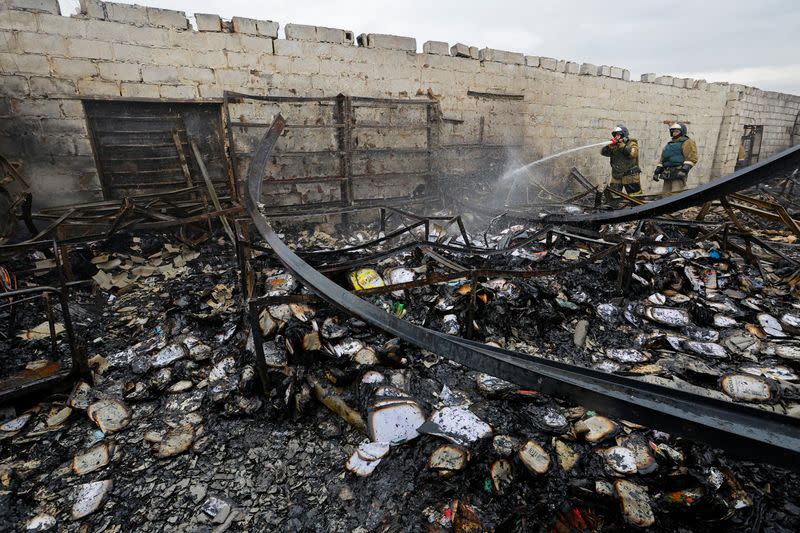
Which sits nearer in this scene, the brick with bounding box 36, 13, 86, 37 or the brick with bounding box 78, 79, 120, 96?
the brick with bounding box 36, 13, 86, 37

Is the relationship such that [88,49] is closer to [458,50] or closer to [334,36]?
[334,36]

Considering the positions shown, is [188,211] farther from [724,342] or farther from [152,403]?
[724,342]

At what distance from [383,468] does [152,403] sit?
170 cm

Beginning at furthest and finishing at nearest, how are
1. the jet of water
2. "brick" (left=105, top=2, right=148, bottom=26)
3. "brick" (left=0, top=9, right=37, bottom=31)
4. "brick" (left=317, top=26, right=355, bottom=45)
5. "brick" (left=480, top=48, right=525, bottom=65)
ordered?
the jet of water → "brick" (left=480, top=48, right=525, bottom=65) → "brick" (left=317, top=26, right=355, bottom=45) → "brick" (left=105, top=2, right=148, bottom=26) → "brick" (left=0, top=9, right=37, bottom=31)

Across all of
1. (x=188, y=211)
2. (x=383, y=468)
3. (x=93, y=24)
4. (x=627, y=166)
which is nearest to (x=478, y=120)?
(x=627, y=166)

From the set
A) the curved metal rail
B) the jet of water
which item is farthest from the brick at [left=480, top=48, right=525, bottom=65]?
the curved metal rail

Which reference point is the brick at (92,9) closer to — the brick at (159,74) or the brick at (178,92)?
the brick at (159,74)

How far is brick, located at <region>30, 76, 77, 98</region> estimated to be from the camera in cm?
477

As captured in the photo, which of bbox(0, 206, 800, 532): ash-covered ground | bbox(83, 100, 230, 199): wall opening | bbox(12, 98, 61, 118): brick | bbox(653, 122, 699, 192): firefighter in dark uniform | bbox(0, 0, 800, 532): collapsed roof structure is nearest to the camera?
bbox(0, 0, 800, 532): collapsed roof structure

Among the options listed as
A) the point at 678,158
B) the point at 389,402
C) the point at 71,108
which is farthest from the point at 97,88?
the point at 678,158

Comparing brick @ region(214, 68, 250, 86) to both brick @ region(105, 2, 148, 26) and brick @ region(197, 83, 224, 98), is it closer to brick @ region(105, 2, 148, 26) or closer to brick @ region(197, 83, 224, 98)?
brick @ region(197, 83, 224, 98)

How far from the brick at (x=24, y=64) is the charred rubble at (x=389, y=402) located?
2.70 metres

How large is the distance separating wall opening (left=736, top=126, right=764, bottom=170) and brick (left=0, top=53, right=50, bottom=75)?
18472 millimetres

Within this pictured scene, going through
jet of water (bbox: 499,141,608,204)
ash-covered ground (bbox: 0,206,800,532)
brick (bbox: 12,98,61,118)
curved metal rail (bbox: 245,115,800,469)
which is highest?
brick (bbox: 12,98,61,118)
